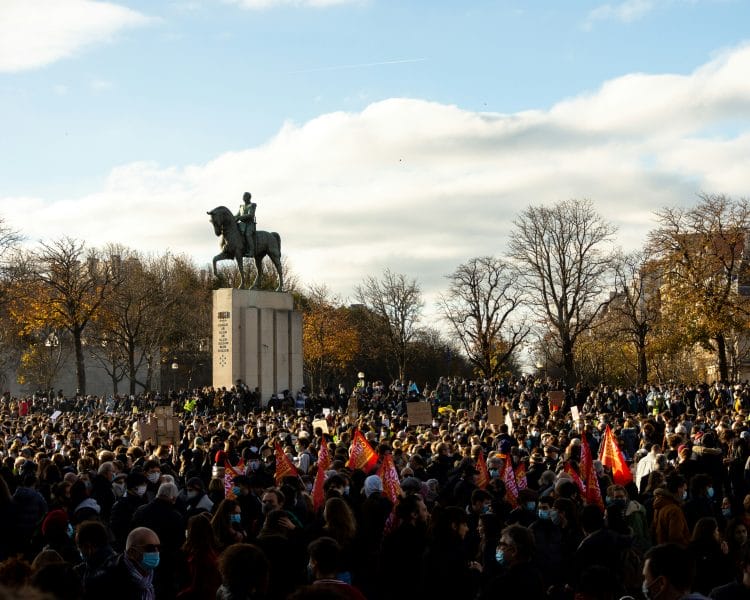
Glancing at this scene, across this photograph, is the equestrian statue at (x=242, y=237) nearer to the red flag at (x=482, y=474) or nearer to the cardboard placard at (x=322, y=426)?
the cardboard placard at (x=322, y=426)

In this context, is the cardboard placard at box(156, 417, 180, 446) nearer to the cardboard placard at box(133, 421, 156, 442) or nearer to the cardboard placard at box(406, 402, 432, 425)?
the cardboard placard at box(133, 421, 156, 442)

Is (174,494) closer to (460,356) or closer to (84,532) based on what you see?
(84,532)

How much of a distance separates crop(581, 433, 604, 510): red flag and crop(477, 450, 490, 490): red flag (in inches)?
47.5

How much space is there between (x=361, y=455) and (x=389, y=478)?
3.56 meters

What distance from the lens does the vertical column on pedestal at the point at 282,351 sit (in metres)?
49.3

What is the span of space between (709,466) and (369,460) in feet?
15.7

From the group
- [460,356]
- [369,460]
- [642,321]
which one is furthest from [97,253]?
[369,460]

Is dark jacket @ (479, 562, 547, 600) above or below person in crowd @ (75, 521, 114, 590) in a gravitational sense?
below

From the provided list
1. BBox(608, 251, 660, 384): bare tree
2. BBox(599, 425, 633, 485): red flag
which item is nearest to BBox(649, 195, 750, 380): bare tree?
BBox(608, 251, 660, 384): bare tree

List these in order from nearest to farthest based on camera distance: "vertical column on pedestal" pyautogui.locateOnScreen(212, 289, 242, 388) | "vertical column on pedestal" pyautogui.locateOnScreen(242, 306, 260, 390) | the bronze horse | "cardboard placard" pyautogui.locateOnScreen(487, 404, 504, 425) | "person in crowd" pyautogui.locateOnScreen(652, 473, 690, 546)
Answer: "person in crowd" pyautogui.locateOnScreen(652, 473, 690, 546) → "cardboard placard" pyautogui.locateOnScreen(487, 404, 504, 425) → the bronze horse → "vertical column on pedestal" pyautogui.locateOnScreen(212, 289, 242, 388) → "vertical column on pedestal" pyautogui.locateOnScreen(242, 306, 260, 390)

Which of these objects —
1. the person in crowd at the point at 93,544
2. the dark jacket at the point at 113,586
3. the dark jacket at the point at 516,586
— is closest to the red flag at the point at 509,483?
the dark jacket at the point at 516,586

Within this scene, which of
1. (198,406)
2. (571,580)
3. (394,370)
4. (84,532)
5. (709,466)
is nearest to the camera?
(84,532)

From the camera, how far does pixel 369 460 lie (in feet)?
54.9

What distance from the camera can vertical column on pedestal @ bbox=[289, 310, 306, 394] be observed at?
164 ft
